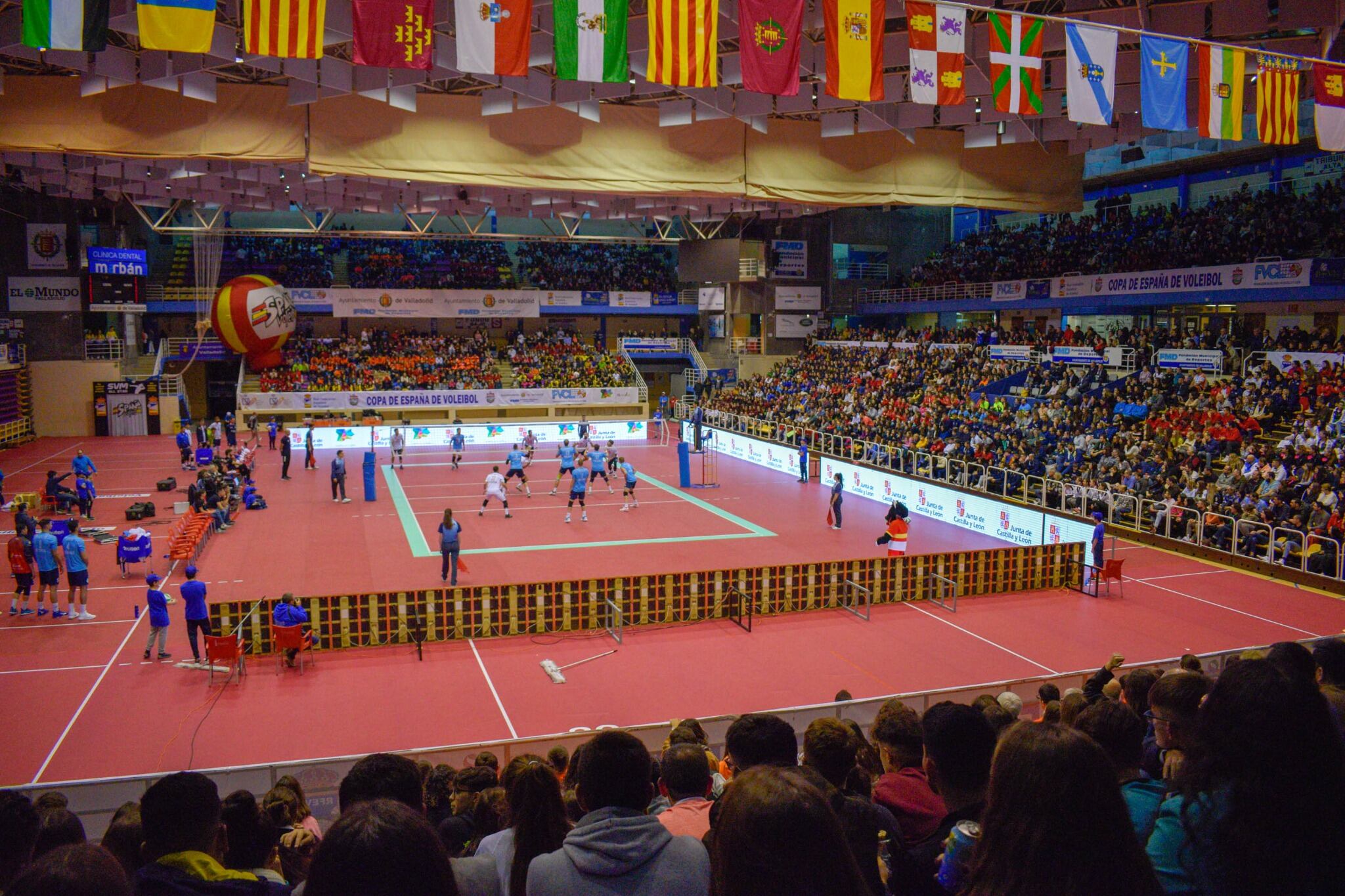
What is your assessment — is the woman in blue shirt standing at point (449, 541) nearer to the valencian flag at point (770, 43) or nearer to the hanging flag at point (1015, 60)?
the valencian flag at point (770, 43)

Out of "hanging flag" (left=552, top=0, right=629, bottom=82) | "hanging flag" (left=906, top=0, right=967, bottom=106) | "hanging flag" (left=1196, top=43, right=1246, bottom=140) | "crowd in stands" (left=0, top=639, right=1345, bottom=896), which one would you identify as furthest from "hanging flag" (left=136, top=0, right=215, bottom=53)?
"hanging flag" (left=1196, top=43, right=1246, bottom=140)

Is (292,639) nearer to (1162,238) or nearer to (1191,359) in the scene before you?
(1191,359)

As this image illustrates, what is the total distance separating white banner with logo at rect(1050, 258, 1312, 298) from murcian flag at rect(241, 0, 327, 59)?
86.4 feet

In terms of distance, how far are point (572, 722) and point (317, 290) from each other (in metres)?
42.0

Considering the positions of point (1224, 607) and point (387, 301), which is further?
point (387, 301)

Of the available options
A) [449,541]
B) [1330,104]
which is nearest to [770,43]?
[1330,104]

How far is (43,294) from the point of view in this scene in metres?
41.1

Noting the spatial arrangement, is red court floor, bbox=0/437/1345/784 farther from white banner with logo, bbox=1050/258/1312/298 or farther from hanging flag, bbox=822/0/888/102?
white banner with logo, bbox=1050/258/1312/298

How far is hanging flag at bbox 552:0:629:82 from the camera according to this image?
11.7m

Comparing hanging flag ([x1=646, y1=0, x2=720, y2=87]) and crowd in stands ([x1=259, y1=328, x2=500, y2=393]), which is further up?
hanging flag ([x1=646, y1=0, x2=720, y2=87])

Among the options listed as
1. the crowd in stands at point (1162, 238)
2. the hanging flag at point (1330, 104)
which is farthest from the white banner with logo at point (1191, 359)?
the hanging flag at point (1330, 104)

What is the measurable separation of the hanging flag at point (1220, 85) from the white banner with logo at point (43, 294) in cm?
4451

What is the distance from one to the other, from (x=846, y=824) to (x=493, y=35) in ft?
35.6

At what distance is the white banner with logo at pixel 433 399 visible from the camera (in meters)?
43.2
